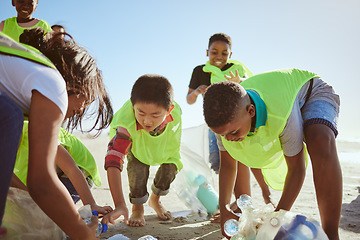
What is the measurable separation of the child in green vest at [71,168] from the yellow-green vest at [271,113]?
2.92 feet

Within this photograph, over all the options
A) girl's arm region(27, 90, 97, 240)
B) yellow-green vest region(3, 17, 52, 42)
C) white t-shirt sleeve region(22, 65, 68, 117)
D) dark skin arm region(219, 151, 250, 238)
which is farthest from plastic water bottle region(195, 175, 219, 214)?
yellow-green vest region(3, 17, 52, 42)

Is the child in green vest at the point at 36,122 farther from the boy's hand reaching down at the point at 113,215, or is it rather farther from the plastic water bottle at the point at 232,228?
the plastic water bottle at the point at 232,228

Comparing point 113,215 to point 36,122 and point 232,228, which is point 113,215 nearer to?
point 232,228

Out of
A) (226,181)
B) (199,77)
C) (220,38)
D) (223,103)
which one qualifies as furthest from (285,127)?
(220,38)

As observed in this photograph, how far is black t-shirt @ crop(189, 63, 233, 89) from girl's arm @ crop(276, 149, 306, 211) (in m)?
1.78

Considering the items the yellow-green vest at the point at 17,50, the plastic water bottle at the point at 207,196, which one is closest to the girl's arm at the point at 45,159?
the yellow-green vest at the point at 17,50

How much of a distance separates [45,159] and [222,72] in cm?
252

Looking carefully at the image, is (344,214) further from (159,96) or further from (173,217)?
(159,96)

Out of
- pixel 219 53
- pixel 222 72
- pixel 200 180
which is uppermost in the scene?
pixel 219 53

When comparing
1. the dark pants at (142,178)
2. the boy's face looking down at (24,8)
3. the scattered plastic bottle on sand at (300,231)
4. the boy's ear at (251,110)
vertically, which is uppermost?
the boy's face looking down at (24,8)

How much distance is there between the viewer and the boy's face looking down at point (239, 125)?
184 centimetres

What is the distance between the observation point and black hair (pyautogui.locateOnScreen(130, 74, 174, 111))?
251 cm

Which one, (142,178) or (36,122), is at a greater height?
(36,122)

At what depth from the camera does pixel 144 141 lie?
9.10 ft
